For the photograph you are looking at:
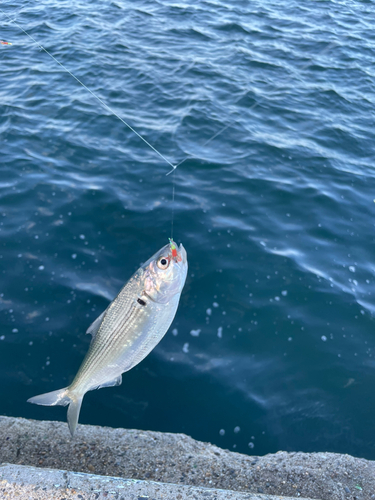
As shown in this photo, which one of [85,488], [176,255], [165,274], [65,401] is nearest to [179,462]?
[85,488]

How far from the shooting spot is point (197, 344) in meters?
4.92

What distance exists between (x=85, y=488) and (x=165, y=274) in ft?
5.14

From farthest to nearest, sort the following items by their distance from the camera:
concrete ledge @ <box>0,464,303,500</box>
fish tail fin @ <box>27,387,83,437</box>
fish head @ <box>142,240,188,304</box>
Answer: fish head @ <box>142,240,188,304</box>
fish tail fin @ <box>27,387,83,437</box>
concrete ledge @ <box>0,464,303,500</box>

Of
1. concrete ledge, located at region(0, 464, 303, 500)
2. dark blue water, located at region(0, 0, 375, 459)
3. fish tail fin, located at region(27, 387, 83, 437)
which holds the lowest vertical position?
dark blue water, located at region(0, 0, 375, 459)

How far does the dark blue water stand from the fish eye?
181 centimetres

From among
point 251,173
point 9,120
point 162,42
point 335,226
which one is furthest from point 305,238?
point 162,42

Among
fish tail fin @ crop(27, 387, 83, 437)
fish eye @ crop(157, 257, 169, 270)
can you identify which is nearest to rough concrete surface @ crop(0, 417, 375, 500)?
fish tail fin @ crop(27, 387, 83, 437)

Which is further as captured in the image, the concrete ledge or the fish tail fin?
the fish tail fin

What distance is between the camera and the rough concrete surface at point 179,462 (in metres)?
3.34

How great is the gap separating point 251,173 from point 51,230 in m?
3.66

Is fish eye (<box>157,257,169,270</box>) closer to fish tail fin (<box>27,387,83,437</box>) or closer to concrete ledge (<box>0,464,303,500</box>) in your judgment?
fish tail fin (<box>27,387,83,437</box>)

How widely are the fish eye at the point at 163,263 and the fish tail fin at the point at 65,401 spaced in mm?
1164

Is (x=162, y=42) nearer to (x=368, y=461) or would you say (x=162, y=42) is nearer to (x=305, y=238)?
(x=305, y=238)

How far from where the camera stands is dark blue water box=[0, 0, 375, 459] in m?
4.43
